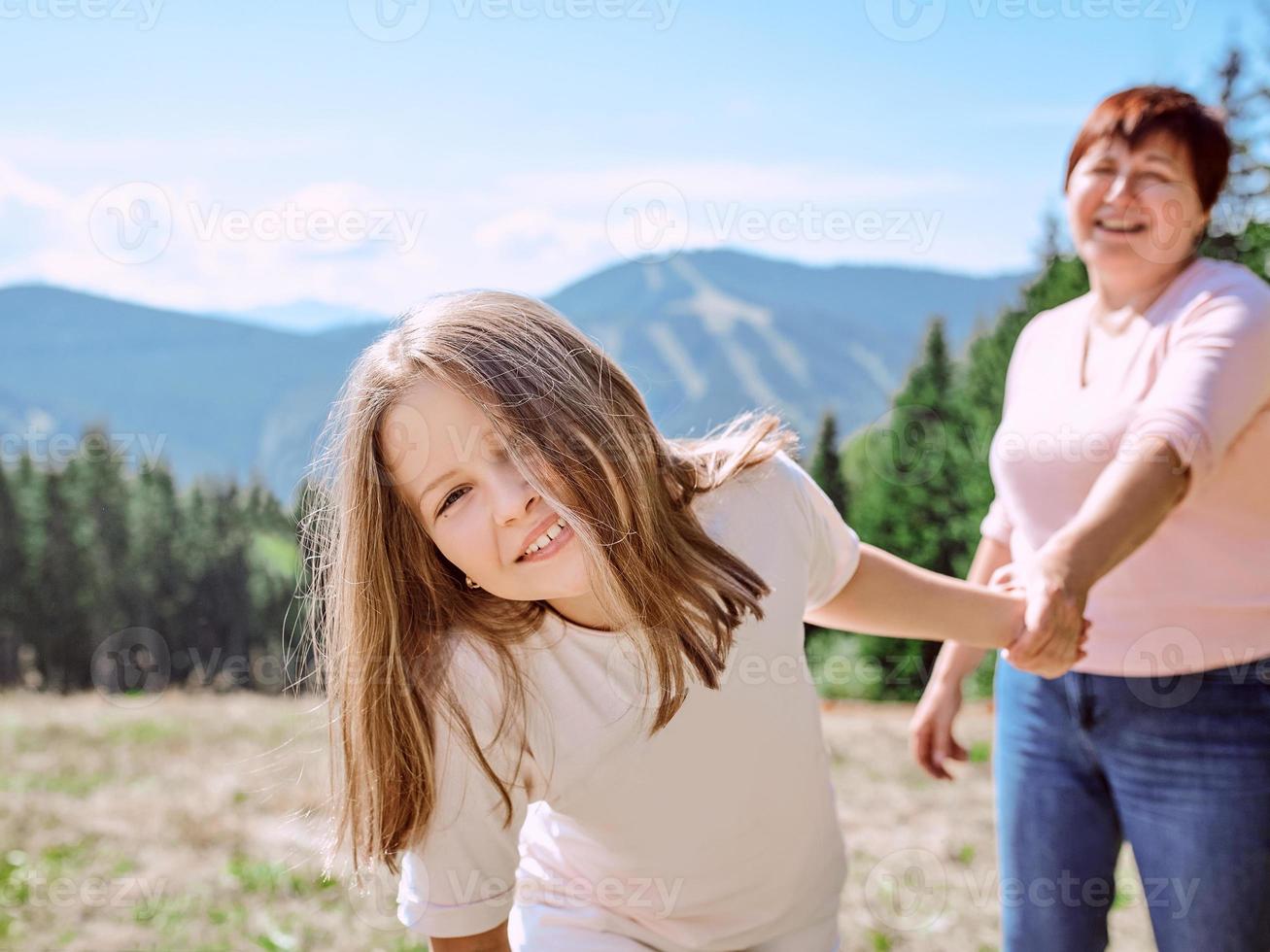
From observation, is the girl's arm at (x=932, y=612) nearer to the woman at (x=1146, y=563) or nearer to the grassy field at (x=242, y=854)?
the woman at (x=1146, y=563)

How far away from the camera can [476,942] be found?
4.84 ft

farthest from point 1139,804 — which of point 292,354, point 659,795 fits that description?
point 292,354

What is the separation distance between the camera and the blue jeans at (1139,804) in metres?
1.81

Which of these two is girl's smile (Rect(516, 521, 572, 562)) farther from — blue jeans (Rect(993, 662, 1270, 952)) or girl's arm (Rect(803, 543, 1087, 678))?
blue jeans (Rect(993, 662, 1270, 952))

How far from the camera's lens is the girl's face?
1.47 m

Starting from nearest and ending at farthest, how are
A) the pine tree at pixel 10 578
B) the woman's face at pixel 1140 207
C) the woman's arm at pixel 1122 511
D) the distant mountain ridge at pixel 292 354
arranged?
the woman's arm at pixel 1122 511, the woman's face at pixel 1140 207, the pine tree at pixel 10 578, the distant mountain ridge at pixel 292 354

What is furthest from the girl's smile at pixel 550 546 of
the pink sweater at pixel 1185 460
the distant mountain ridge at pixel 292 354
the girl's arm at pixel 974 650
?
the distant mountain ridge at pixel 292 354

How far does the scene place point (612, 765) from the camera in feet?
5.13

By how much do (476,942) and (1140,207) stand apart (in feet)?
5.47

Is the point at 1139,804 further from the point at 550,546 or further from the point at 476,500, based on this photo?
the point at 476,500

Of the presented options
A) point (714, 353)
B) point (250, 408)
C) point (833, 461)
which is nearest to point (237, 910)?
point (833, 461)

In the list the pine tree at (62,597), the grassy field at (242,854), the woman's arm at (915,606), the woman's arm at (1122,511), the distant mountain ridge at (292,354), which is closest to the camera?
the woman's arm at (1122,511)

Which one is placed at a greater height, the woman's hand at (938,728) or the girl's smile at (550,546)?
A: the girl's smile at (550,546)

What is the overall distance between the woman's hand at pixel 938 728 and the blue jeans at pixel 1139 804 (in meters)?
0.19
